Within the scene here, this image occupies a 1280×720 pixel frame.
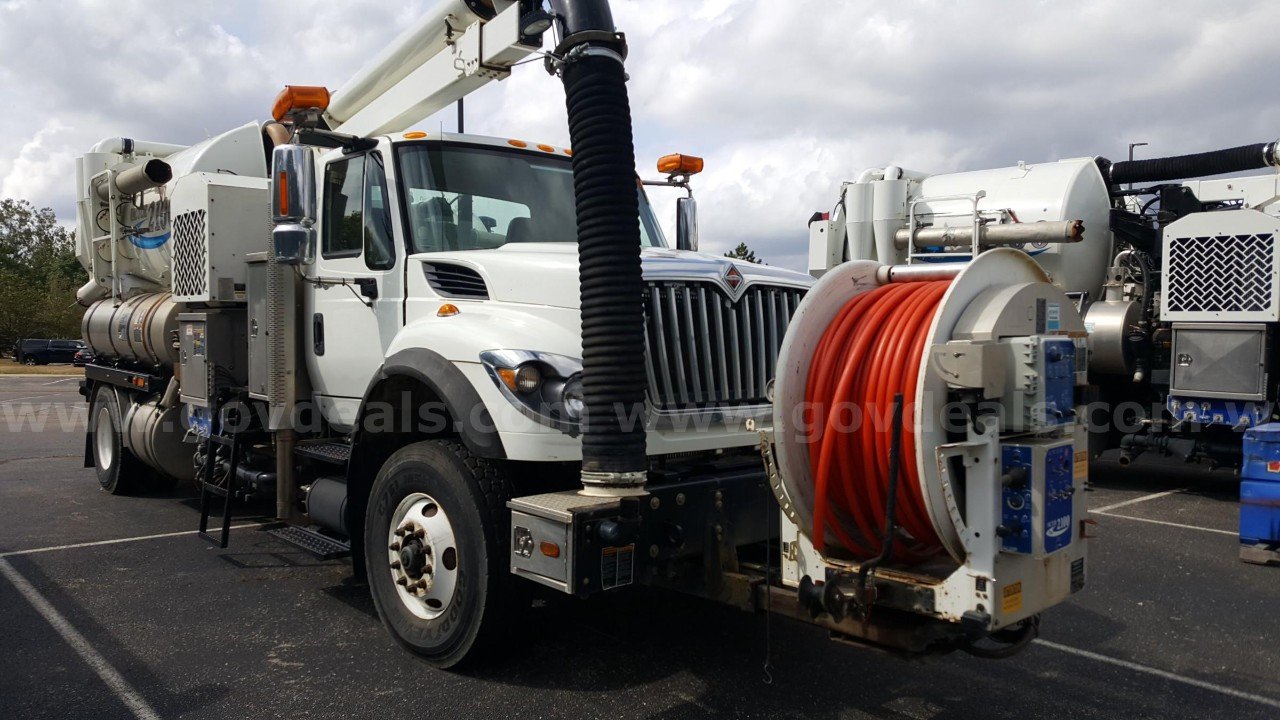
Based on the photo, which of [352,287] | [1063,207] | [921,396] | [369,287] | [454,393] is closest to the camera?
[921,396]

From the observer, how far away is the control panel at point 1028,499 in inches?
129

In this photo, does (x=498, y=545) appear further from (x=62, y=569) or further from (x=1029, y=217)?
(x=1029, y=217)

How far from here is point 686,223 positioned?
6.83 m

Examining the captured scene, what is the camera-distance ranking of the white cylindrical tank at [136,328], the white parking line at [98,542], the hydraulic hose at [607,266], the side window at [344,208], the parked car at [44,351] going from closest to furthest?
the hydraulic hose at [607,266]
the side window at [344,208]
the white parking line at [98,542]
the white cylindrical tank at [136,328]
the parked car at [44,351]

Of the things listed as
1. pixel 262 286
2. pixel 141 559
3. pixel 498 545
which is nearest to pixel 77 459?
pixel 141 559

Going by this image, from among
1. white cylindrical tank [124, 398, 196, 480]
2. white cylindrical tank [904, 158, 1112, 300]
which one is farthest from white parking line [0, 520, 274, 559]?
white cylindrical tank [904, 158, 1112, 300]

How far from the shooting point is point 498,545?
13.9ft

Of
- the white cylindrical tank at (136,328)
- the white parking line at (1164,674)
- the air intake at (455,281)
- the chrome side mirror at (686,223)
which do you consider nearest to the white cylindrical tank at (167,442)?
the white cylindrical tank at (136,328)

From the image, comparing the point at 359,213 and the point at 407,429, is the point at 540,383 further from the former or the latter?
the point at 359,213

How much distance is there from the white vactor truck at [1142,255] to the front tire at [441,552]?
5836 millimetres

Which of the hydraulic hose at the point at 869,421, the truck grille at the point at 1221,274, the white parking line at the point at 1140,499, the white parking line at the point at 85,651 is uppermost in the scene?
the truck grille at the point at 1221,274

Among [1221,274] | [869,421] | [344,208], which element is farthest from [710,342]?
[1221,274]

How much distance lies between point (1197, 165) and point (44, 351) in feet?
161

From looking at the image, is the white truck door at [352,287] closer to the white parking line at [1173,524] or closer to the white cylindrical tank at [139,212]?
the white cylindrical tank at [139,212]
